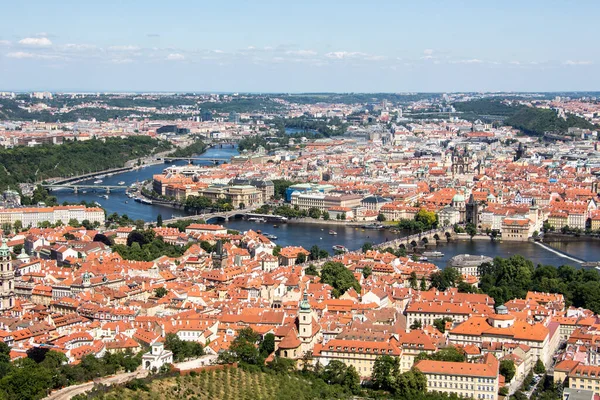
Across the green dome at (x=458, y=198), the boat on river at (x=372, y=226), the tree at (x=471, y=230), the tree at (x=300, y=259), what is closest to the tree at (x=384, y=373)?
the tree at (x=300, y=259)

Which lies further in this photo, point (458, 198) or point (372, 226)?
point (458, 198)

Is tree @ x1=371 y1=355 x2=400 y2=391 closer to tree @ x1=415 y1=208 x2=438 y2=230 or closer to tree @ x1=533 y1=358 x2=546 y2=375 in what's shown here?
tree @ x1=533 y1=358 x2=546 y2=375

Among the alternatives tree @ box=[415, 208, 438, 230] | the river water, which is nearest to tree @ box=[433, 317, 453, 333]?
the river water

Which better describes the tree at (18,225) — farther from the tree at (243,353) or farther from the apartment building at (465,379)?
the apartment building at (465,379)

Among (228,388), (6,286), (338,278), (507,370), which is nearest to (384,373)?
(507,370)

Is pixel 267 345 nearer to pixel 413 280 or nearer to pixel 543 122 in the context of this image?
pixel 413 280

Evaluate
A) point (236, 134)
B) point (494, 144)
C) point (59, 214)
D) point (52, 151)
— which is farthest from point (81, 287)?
point (236, 134)
